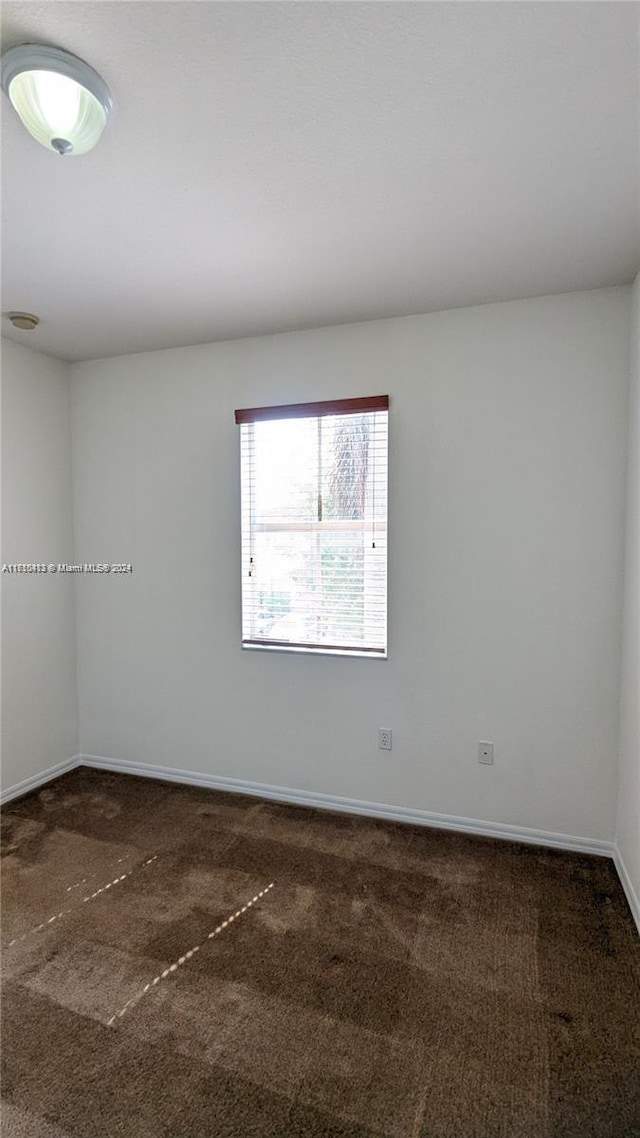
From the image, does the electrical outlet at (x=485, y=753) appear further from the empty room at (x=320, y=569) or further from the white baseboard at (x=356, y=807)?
the white baseboard at (x=356, y=807)

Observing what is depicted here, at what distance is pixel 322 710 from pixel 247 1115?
176 cm

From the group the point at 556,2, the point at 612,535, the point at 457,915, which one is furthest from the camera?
the point at 612,535

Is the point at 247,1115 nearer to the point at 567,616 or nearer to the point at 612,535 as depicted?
the point at 567,616

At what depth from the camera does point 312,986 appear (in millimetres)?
1779

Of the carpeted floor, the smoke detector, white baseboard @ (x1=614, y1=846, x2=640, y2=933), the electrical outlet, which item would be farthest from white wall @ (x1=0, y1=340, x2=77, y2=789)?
white baseboard @ (x1=614, y1=846, x2=640, y2=933)

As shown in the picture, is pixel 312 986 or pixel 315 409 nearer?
pixel 312 986

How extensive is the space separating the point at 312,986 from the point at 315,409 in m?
2.54

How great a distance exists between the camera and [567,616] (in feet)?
8.36

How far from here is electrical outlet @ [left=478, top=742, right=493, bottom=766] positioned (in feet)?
8.85

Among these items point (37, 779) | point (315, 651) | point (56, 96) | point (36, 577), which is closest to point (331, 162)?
point (56, 96)

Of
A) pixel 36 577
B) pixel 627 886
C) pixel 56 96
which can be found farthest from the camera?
pixel 36 577

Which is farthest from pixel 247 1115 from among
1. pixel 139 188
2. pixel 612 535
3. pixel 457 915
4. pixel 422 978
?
pixel 139 188

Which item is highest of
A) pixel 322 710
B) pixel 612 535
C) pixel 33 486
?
pixel 33 486

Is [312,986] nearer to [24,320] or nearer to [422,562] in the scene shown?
[422,562]
